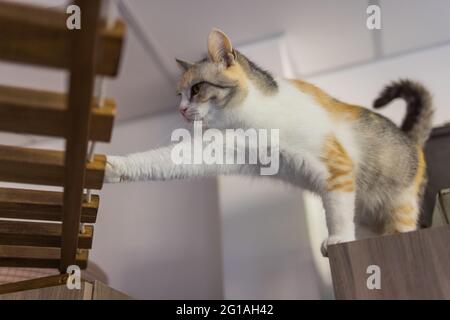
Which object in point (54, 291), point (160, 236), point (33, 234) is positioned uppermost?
point (160, 236)

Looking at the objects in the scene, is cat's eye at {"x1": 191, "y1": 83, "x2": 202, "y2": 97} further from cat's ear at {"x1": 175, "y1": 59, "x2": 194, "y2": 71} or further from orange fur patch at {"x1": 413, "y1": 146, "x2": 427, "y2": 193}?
orange fur patch at {"x1": 413, "y1": 146, "x2": 427, "y2": 193}

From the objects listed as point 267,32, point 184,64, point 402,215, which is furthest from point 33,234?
point 267,32

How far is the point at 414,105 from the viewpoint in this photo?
1.22 m

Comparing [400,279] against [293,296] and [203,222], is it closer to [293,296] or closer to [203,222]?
[293,296]

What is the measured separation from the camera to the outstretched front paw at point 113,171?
734 millimetres

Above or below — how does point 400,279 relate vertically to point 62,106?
below

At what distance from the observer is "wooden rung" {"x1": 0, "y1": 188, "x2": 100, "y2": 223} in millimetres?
744

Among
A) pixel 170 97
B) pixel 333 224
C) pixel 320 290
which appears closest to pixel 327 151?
pixel 333 224

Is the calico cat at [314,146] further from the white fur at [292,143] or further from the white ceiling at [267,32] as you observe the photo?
the white ceiling at [267,32]

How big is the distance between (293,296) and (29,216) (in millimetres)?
750

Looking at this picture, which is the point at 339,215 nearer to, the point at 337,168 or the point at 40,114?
the point at 337,168

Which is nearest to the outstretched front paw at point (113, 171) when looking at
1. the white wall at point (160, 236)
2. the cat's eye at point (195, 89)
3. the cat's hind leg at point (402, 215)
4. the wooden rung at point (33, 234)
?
the wooden rung at point (33, 234)

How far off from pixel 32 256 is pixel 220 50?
581mm

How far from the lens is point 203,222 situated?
1.61 metres
